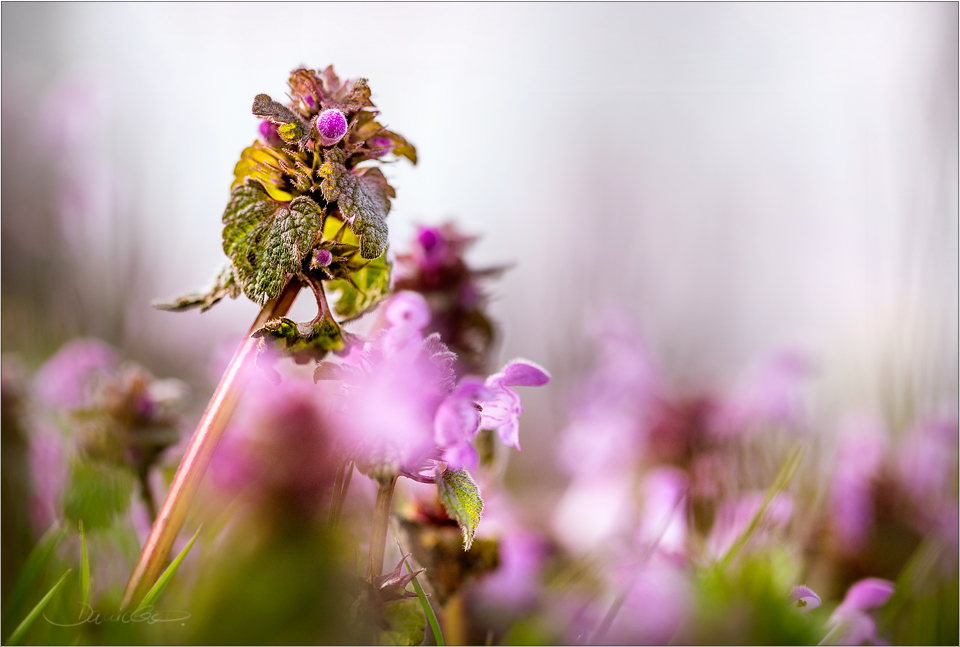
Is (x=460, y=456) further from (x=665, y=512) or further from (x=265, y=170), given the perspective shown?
(x=665, y=512)

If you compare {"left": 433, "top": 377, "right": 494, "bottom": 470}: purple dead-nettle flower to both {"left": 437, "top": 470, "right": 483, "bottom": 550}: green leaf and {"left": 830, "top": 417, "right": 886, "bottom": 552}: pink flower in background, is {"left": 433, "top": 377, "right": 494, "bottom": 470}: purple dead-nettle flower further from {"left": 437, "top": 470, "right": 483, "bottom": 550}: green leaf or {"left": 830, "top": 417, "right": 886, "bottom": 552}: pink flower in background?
{"left": 830, "top": 417, "right": 886, "bottom": 552}: pink flower in background

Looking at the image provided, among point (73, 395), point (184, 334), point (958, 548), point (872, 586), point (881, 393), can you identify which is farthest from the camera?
point (184, 334)

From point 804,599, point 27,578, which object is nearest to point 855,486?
point 804,599

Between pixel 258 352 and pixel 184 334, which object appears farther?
pixel 184 334

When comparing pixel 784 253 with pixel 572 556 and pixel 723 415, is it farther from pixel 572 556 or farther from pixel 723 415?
pixel 572 556

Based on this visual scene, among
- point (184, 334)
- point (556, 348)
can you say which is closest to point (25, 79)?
point (184, 334)

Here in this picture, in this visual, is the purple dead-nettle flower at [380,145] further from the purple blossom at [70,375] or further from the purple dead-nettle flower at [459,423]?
the purple blossom at [70,375]

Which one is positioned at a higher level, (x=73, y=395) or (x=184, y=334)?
(x=73, y=395)

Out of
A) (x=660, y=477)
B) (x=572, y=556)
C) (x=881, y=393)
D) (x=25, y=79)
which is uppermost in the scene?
(x=25, y=79)

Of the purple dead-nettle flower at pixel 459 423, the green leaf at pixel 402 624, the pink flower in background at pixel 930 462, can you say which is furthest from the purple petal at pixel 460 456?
the pink flower in background at pixel 930 462
